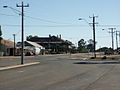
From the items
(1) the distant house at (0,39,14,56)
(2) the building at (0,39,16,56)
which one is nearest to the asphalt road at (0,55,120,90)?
(2) the building at (0,39,16,56)

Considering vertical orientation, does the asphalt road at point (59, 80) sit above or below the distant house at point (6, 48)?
below

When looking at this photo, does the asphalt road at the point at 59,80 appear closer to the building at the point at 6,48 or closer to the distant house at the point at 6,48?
the building at the point at 6,48

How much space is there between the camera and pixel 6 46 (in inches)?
4328

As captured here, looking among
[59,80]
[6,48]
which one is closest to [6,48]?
[6,48]

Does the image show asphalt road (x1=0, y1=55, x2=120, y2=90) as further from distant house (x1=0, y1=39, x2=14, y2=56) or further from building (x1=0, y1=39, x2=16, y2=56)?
distant house (x1=0, y1=39, x2=14, y2=56)

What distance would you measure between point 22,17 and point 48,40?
154327 mm

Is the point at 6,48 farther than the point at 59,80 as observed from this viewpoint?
Yes

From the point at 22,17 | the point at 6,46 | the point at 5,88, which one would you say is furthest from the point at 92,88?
the point at 6,46

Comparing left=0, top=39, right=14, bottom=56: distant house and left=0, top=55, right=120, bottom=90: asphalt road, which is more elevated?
left=0, top=39, right=14, bottom=56: distant house

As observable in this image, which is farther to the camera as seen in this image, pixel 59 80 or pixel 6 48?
pixel 6 48

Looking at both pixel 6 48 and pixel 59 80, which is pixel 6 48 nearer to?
pixel 6 48

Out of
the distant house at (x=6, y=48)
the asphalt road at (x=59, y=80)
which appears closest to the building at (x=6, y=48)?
the distant house at (x=6, y=48)

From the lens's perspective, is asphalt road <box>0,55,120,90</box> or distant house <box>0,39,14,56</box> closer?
asphalt road <box>0,55,120,90</box>

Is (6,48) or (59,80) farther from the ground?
(6,48)
